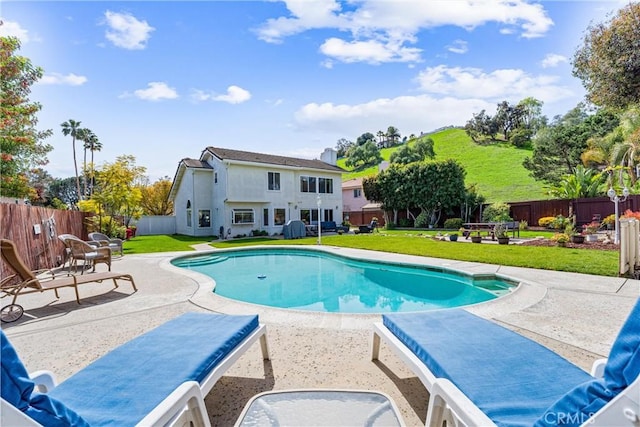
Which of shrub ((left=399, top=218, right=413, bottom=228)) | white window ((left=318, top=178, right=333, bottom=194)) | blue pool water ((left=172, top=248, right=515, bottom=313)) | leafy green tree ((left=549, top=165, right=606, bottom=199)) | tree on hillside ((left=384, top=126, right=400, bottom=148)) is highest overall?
tree on hillside ((left=384, top=126, right=400, bottom=148))

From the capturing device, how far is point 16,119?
14.9 meters

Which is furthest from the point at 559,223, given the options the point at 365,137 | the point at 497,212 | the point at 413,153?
the point at 365,137

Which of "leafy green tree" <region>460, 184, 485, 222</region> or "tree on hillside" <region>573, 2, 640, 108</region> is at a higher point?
"tree on hillside" <region>573, 2, 640, 108</region>

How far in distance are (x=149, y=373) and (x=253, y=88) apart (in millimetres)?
10455

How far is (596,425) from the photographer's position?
4.39ft

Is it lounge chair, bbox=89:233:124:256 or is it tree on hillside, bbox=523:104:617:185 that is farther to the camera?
tree on hillside, bbox=523:104:617:185

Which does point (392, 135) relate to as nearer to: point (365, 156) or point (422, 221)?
point (365, 156)

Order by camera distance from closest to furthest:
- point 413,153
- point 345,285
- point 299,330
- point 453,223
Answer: point 299,330 < point 345,285 < point 453,223 < point 413,153

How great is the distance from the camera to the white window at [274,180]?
25.3 m

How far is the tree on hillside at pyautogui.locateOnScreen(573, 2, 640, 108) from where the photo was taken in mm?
10430

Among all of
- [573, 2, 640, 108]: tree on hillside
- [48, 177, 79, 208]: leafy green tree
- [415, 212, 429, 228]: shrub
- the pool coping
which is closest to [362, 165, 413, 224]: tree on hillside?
[415, 212, 429, 228]: shrub

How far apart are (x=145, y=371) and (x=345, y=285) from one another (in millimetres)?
7810

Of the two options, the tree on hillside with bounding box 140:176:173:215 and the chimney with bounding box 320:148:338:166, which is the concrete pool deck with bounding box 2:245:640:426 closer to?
the chimney with bounding box 320:148:338:166

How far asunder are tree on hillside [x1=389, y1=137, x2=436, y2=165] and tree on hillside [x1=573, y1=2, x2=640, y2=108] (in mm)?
29224
